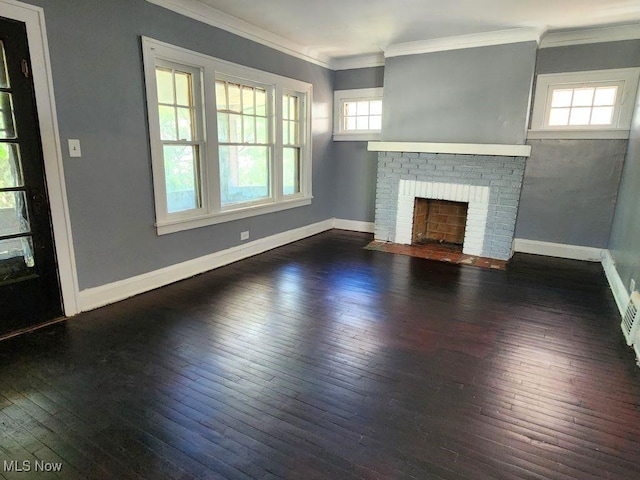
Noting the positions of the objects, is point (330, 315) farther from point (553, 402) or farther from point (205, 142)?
point (205, 142)

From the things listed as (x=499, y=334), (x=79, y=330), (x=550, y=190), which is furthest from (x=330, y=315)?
(x=550, y=190)

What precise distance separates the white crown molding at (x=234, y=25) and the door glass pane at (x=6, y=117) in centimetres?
149

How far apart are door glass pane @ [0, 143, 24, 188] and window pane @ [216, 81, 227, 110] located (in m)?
2.00

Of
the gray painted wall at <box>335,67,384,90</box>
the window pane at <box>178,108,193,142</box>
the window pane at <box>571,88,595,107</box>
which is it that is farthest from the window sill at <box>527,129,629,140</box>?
the window pane at <box>178,108,193,142</box>

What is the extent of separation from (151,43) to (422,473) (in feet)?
12.3

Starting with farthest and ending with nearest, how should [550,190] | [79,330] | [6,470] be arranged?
1. [550,190]
2. [79,330]
3. [6,470]

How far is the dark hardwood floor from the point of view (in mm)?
1671

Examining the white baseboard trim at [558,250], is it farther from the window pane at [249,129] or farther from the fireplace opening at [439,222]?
the window pane at [249,129]

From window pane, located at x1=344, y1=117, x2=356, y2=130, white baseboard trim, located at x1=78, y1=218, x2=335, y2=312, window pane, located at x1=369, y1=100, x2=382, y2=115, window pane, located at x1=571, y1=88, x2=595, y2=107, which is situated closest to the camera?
white baseboard trim, located at x1=78, y1=218, x2=335, y2=312

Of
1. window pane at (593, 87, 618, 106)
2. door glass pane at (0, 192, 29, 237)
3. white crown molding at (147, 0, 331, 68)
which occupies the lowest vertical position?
door glass pane at (0, 192, 29, 237)

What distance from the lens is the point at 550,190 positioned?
4855mm

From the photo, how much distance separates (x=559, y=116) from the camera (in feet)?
15.4

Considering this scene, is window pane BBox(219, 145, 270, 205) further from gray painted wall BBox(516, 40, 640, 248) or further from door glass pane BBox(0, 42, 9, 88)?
gray painted wall BBox(516, 40, 640, 248)

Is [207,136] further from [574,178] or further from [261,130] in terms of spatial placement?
[574,178]
